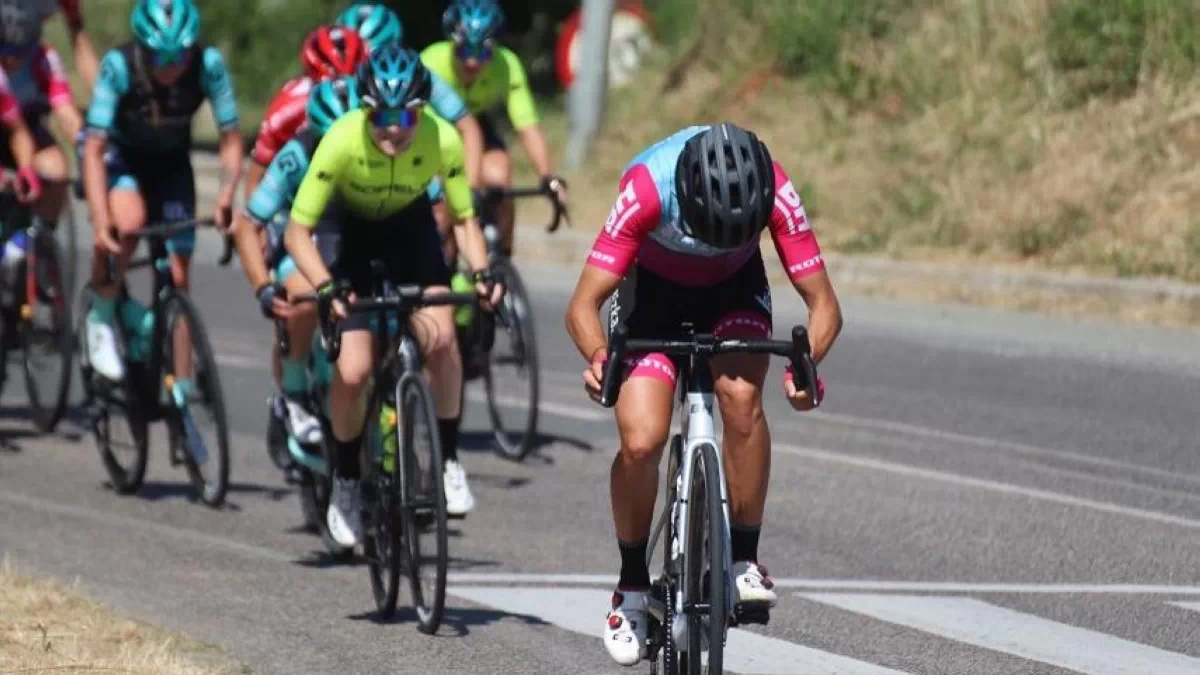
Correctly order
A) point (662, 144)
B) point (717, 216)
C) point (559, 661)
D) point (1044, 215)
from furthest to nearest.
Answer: point (1044, 215) → point (559, 661) → point (662, 144) → point (717, 216)

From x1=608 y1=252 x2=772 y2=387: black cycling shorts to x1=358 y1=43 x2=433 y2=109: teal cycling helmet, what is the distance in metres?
1.69

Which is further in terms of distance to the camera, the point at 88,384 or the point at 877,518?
the point at 88,384

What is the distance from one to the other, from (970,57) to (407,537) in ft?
42.0

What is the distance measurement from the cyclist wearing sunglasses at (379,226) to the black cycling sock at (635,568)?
1838 mm

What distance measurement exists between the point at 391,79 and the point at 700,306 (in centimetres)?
189

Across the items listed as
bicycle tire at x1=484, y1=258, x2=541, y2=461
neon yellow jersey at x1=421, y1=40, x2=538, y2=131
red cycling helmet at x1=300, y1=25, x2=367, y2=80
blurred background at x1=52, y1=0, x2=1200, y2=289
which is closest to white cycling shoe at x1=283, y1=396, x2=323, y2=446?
red cycling helmet at x1=300, y1=25, x2=367, y2=80

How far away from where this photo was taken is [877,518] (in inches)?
412

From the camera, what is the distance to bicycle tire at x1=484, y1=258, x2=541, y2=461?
40.0 feet

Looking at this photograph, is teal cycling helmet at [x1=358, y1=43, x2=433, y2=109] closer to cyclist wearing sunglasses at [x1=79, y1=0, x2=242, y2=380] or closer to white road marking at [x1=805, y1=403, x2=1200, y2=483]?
cyclist wearing sunglasses at [x1=79, y1=0, x2=242, y2=380]

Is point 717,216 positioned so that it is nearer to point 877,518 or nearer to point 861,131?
point 877,518

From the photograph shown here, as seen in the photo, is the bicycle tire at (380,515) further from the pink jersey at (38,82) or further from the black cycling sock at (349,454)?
the pink jersey at (38,82)

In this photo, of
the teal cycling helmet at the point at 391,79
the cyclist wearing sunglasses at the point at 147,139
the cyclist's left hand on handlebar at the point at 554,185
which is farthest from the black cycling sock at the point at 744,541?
the cyclist's left hand on handlebar at the point at 554,185

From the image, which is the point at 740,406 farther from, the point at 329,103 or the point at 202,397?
the point at 202,397

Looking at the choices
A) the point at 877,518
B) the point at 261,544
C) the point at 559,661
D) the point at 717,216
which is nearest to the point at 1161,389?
the point at 877,518
